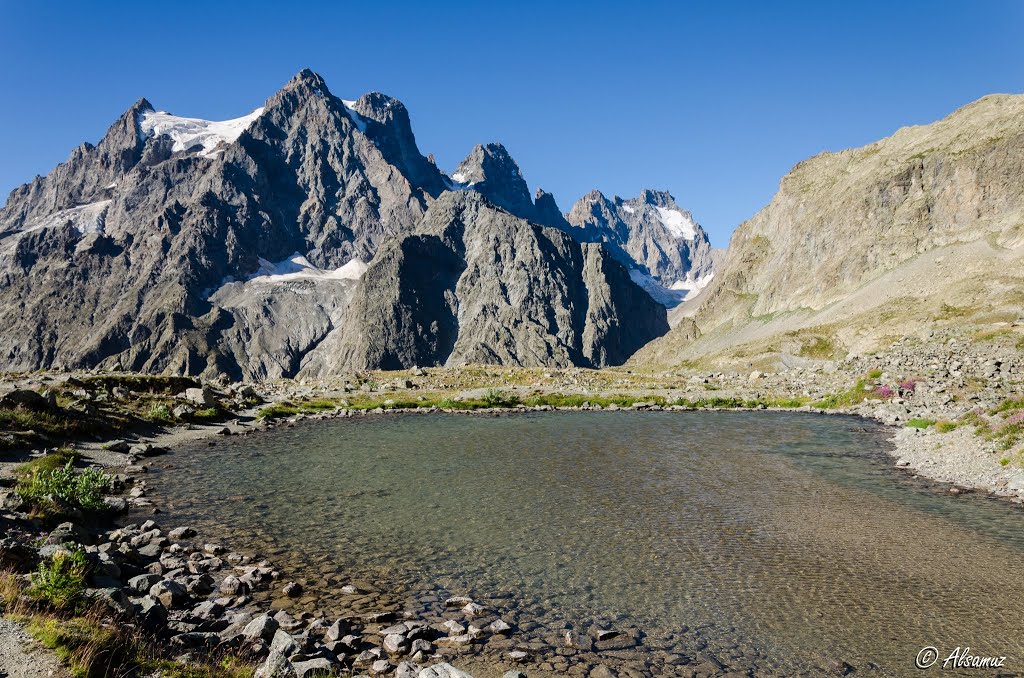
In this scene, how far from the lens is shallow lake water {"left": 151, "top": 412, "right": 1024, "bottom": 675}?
49.4ft

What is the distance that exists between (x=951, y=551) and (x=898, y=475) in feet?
45.5

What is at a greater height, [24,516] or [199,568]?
[24,516]

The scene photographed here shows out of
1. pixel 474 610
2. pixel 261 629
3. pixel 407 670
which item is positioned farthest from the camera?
pixel 474 610

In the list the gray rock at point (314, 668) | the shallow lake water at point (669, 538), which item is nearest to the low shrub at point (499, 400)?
the shallow lake water at point (669, 538)

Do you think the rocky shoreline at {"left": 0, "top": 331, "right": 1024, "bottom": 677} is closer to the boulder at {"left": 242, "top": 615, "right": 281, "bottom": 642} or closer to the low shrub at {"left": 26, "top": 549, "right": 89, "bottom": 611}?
the boulder at {"left": 242, "top": 615, "right": 281, "bottom": 642}

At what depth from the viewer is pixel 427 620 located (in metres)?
15.3

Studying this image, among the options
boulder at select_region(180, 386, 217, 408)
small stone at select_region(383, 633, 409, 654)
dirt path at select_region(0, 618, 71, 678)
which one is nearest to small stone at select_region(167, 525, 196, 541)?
small stone at select_region(383, 633, 409, 654)

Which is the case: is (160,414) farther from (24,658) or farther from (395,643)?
(24,658)

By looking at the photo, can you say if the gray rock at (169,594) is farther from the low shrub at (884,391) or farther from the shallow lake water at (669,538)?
the low shrub at (884,391)

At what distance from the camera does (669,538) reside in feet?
72.0

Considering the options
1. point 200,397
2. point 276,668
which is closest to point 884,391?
point 276,668

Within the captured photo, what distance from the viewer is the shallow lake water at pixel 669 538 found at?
1505 cm

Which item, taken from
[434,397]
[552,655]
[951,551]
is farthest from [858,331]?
[552,655]

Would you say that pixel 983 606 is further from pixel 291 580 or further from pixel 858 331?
pixel 858 331
